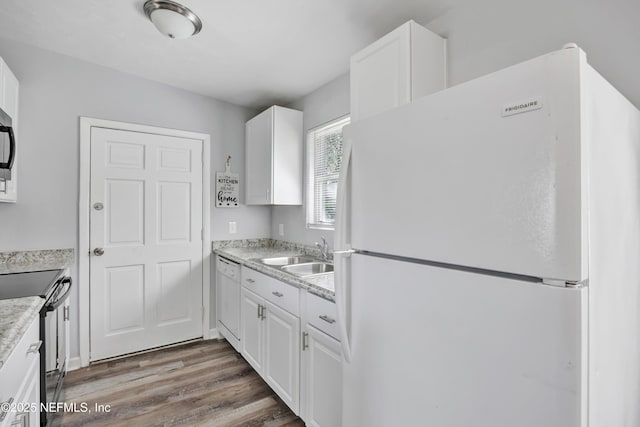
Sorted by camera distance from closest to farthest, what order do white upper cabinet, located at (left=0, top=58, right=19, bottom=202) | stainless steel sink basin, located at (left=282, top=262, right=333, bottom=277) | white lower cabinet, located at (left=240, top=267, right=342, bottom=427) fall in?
white lower cabinet, located at (left=240, top=267, right=342, bottom=427)
white upper cabinet, located at (left=0, top=58, right=19, bottom=202)
stainless steel sink basin, located at (left=282, top=262, right=333, bottom=277)

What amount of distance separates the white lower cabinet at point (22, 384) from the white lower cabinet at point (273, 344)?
115 centimetres

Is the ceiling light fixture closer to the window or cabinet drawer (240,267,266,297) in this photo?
the window

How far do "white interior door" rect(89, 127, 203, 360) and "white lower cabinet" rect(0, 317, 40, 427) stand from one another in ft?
4.54

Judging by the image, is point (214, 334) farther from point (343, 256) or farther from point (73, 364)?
point (343, 256)

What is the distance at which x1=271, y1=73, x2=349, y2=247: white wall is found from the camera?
2.55 metres

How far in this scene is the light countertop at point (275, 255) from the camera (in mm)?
1629

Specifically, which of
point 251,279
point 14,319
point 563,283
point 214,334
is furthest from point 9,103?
point 563,283

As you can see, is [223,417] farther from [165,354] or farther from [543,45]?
[543,45]

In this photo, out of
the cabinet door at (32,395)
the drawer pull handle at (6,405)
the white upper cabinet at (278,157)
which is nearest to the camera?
the drawer pull handle at (6,405)

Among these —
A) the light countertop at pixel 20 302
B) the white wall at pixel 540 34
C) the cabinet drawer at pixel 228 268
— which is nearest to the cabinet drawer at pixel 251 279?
the cabinet drawer at pixel 228 268

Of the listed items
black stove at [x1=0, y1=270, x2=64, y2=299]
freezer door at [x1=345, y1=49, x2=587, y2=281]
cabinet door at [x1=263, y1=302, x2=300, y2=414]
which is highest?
freezer door at [x1=345, y1=49, x2=587, y2=281]

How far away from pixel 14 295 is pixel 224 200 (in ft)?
6.28

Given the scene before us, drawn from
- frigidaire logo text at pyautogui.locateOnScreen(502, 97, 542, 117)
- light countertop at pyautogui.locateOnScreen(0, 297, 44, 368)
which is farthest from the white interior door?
frigidaire logo text at pyautogui.locateOnScreen(502, 97, 542, 117)

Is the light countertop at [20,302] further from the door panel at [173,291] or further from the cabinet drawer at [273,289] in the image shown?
the cabinet drawer at [273,289]
